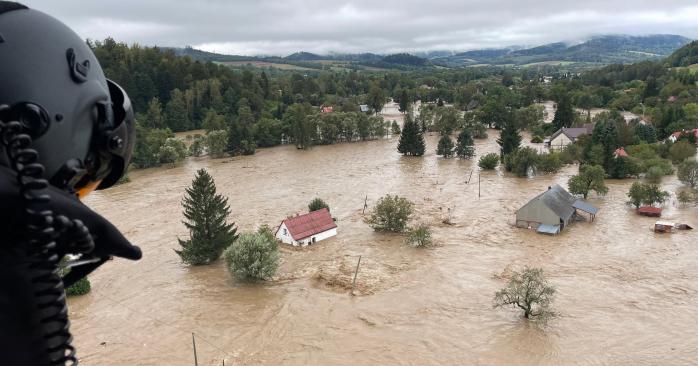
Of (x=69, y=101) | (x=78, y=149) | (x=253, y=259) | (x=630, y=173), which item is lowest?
(x=630, y=173)

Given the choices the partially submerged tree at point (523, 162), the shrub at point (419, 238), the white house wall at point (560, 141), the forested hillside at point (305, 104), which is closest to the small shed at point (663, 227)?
the shrub at point (419, 238)

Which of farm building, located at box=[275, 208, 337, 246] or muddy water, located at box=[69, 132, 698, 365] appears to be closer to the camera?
muddy water, located at box=[69, 132, 698, 365]

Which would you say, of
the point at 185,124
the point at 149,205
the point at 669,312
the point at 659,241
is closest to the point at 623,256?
the point at 659,241

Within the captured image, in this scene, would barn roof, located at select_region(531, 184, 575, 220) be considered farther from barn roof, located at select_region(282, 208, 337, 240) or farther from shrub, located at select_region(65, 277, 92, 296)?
shrub, located at select_region(65, 277, 92, 296)

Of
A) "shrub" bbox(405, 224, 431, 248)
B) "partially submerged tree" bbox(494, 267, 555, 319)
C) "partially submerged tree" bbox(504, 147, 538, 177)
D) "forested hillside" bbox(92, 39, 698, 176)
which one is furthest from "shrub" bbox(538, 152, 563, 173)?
"partially submerged tree" bbox(494, 267, 555, 319)

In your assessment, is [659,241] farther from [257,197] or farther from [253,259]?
[257,197]

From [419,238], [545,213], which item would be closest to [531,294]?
[419,238]

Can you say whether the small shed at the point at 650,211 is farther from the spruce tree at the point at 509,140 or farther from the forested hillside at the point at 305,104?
the forested hillside at the point at 305,104

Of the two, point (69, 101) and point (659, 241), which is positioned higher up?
point (69, 101)
